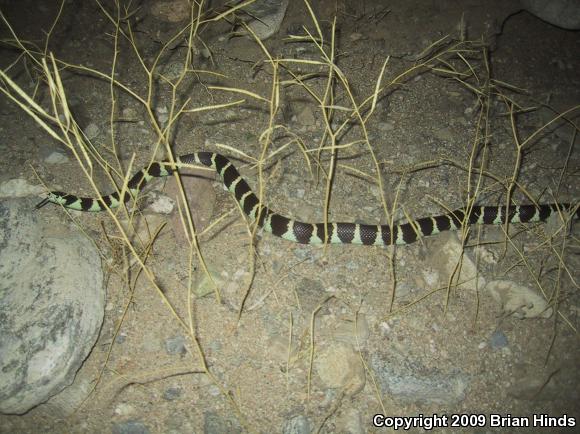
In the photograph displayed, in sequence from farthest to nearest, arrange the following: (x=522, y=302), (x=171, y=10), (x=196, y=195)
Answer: (x=171, y=10)
(x=196, y=195)
(x=522, y=302)

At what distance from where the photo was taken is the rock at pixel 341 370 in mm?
3340

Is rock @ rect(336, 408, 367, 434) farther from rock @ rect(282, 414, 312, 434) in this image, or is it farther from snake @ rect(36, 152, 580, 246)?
snake @ rect(36, 152, 580, 246)

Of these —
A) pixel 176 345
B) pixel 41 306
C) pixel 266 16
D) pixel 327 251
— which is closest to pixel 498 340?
pixel 327 251

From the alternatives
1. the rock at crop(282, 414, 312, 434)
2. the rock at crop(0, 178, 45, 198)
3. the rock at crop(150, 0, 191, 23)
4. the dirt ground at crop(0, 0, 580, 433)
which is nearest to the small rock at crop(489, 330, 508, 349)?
the dirt ground at crop(0, 0, 580, 433)

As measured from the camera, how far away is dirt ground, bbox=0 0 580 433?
3312mm

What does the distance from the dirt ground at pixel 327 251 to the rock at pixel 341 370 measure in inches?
0.6

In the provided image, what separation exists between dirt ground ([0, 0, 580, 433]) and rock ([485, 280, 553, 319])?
2.5 inches

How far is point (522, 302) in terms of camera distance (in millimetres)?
3898

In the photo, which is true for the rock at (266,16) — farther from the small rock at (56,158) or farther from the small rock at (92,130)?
the small rock at (56,158)

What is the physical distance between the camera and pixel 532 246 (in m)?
4.57

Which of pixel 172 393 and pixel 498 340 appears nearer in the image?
pixel 172 393

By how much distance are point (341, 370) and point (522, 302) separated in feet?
6.48

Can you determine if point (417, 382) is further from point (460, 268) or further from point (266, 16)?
point (266, 16)

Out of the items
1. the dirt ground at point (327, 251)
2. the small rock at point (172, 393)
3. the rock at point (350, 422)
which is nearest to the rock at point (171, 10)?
the dirt ground at point (327, 251)
